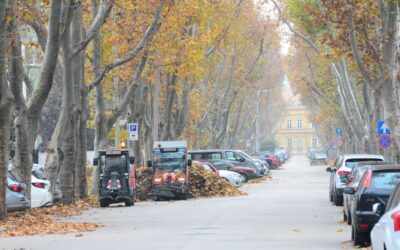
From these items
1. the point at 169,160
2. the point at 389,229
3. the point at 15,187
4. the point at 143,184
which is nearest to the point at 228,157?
the point at 143,184

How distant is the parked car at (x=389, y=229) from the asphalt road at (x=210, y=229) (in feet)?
15.7

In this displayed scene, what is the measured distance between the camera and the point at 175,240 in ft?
62.4

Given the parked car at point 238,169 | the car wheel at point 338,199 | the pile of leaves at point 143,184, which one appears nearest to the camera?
the car wheel at point 338,199

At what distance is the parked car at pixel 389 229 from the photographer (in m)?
10.5

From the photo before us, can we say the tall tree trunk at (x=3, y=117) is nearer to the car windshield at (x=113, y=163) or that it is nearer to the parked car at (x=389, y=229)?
the car windshield at (x=113, y=163)

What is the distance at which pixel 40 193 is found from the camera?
100 ft

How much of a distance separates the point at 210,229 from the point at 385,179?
531cm

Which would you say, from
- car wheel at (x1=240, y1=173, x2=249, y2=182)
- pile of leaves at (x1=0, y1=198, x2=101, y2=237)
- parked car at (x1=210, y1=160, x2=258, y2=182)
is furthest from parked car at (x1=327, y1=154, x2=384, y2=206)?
car wheel at (x1=240, y1=173, x2=249, y2=182)

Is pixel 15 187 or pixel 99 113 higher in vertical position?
pixel 99 113

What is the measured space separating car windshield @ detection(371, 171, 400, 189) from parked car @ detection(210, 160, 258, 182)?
38.1 m

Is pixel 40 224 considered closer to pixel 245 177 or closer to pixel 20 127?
pixel 20 127

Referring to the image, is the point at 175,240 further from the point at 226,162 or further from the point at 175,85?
the point at 226,162

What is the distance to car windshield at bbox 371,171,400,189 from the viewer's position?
1761 centimetres

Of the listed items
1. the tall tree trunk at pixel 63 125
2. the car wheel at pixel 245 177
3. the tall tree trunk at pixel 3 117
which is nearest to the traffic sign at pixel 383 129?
the tall tree trunk at pixel 63 125
